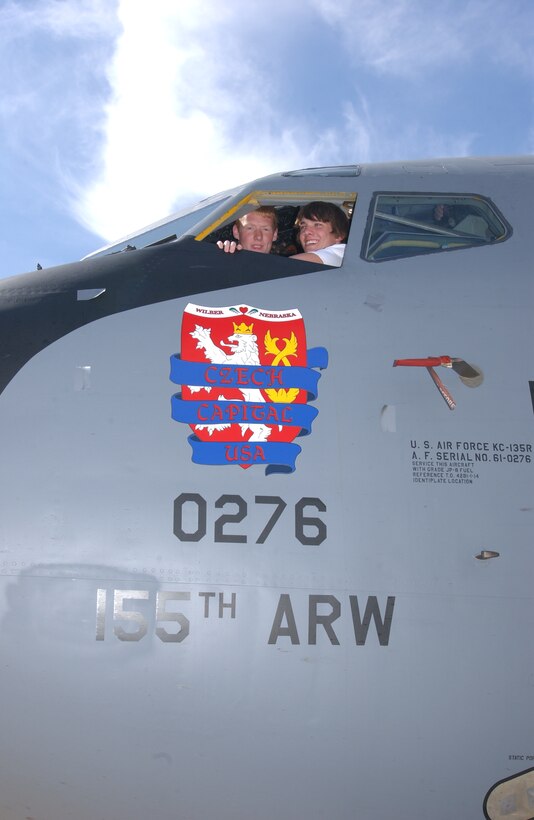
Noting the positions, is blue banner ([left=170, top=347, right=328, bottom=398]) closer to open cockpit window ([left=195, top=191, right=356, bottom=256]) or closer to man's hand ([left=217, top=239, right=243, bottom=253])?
man's hand ([left=217, top=239, right=243, bottom=253])

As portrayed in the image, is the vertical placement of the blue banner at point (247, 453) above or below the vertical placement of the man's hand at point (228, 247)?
below

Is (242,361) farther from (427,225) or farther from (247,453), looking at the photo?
(427,225)

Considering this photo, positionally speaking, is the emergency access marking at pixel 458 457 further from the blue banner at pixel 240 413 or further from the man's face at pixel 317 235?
the man's face at pixel 317 235

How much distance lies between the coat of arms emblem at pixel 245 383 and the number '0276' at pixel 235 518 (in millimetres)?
192

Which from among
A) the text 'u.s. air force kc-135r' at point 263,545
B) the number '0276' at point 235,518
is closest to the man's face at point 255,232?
the text 'u.s. air force kc-135r' at point 263,545

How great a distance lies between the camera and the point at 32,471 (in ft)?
13.6

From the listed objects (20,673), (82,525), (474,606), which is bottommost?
(20,673)

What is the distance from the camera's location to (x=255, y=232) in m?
5.38

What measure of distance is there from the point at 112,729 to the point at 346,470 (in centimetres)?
169

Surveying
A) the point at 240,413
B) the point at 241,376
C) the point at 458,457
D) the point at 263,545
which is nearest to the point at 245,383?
the point at 241,376

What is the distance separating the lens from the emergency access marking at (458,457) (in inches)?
171

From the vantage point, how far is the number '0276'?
408 cm

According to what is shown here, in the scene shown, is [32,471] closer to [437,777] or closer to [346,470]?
[346,470]

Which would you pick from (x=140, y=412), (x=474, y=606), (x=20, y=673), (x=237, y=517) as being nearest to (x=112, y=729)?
(x=20, y=673)
